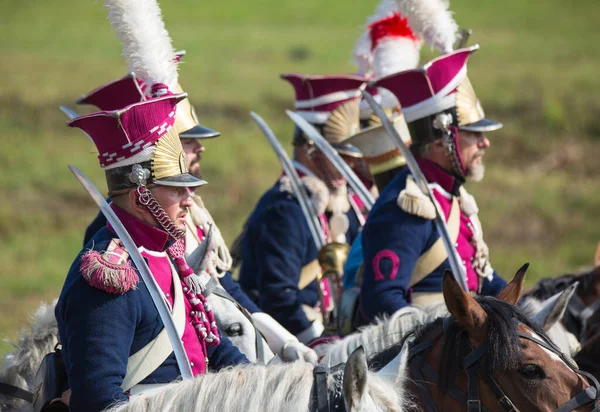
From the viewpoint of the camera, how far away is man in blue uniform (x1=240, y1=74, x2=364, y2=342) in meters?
6.21

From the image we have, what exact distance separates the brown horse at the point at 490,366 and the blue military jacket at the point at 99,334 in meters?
0.90

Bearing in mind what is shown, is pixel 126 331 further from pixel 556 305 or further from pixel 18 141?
pixel 18 141

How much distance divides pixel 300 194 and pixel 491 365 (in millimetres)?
3249

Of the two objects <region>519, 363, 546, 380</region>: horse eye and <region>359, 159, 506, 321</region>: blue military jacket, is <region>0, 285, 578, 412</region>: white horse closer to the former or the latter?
<region>359, 159, 506, 321</region>: blue military jacket

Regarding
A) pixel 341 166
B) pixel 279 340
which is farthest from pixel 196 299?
pixel 341 166

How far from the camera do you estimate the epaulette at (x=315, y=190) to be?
21.3 feet

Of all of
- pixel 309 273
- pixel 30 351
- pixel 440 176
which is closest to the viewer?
pixel 30 351

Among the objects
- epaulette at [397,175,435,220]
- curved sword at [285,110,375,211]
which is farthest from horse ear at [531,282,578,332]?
curved sword at [285,110,375,211]

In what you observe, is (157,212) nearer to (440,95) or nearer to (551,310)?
(551,310)

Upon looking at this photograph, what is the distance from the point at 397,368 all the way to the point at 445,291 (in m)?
0.37

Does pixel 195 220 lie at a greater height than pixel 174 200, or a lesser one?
lesser

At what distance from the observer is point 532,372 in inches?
129

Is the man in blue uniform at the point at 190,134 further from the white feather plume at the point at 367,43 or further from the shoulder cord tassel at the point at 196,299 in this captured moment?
the white feather plume at the point at 367,43

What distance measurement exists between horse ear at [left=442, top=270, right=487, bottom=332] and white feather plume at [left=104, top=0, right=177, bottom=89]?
1668 millimetres
